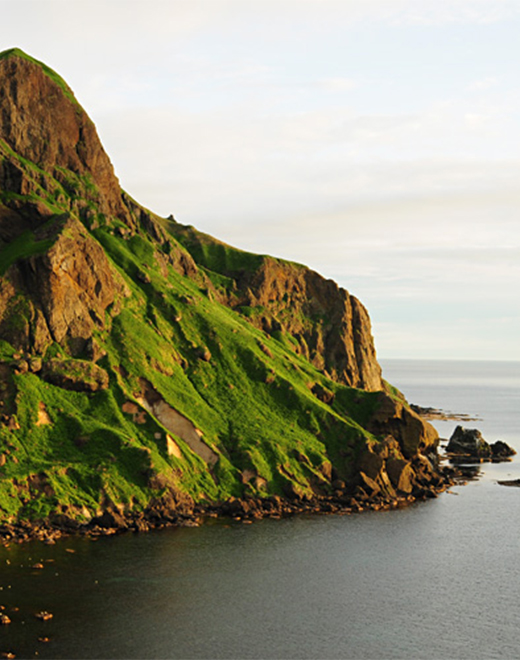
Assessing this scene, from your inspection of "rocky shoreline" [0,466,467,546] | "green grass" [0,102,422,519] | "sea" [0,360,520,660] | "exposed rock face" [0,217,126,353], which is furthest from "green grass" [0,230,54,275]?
"sea" [0,360,520,660]

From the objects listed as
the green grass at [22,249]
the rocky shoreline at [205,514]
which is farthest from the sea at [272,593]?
the green grass at [22,249]

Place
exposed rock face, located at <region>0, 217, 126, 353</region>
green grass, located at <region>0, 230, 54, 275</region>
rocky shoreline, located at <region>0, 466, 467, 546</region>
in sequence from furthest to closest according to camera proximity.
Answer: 1. green grass, located at <region>0, 230, 54, 275</region>
2. exposed rock face, located at <region>0, 217, 126, 353</region>
3. rocky shoreline, located at <region>0, 466, 467, 546</region>

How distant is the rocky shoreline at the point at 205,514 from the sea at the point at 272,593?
172 inches

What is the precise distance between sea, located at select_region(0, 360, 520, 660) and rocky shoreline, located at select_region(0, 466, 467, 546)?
438cm

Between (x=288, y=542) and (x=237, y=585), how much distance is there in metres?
27.4

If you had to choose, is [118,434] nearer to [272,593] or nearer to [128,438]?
[128,438]

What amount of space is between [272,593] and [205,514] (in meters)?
48.1

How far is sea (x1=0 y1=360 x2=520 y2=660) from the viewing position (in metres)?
90.9

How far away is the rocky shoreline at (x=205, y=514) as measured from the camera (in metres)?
133

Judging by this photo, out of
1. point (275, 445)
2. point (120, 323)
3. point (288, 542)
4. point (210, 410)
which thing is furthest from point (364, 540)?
point (120, 323)

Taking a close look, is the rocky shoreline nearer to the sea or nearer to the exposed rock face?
the sea

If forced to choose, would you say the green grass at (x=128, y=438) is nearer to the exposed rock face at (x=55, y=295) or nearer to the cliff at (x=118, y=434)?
the cliff at (x=118, y=434)

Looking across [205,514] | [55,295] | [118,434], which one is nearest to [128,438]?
[118,434]

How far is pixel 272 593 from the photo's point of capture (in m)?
111
